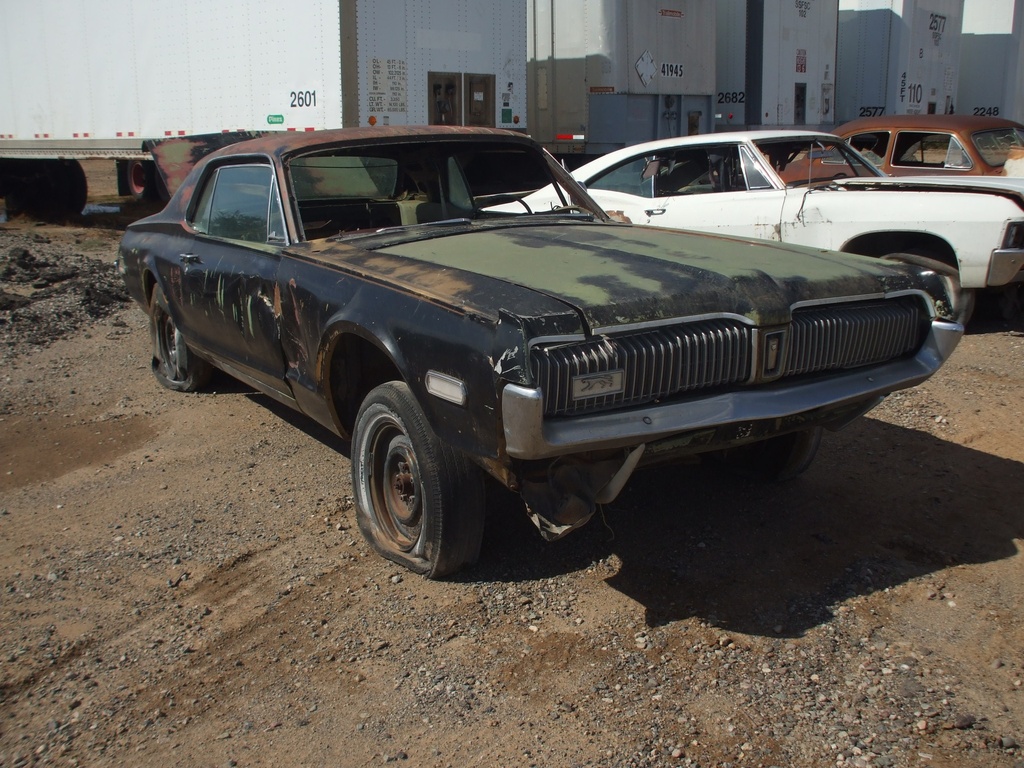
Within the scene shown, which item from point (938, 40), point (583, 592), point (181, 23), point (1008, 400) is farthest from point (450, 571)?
point (938, 40)

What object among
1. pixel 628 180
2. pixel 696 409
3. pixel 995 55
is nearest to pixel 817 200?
pixel 628 180

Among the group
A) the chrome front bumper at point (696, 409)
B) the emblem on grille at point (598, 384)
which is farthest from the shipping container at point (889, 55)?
the emblem on grille at point (598, 384)

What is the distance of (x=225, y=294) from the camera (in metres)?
4.67

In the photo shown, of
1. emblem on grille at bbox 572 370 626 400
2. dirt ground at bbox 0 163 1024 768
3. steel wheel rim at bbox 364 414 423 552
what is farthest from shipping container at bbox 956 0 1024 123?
emblem on grille at bbox 572 370 626 400

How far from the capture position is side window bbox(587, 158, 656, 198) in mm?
8070

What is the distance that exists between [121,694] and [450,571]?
1.15m

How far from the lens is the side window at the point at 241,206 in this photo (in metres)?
4.46

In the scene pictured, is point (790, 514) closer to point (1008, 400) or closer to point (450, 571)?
point (450, 571)

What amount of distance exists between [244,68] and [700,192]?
18.9 ft

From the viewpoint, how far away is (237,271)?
4535mm

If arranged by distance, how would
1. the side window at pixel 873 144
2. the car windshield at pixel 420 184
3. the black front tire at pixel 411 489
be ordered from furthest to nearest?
the side window at pixel 873 144 → the car windshield at pixel 420 184 → the black front tire at pixel 411 489

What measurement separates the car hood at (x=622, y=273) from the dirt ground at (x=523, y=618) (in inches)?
40.2

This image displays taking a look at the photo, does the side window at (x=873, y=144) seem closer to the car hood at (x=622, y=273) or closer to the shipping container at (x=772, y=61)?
the shipping container at (x=772, y=61)

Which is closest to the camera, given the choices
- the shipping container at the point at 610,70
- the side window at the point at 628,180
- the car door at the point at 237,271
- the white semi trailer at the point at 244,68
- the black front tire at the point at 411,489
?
the black front tire at the point at 411,489
